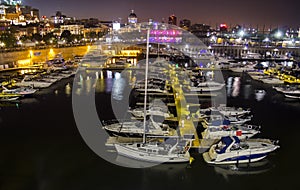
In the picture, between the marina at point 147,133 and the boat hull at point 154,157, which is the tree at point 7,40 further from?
the boat hull at point 154,157

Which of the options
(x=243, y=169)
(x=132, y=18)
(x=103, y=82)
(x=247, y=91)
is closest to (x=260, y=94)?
(x=247, y=91)

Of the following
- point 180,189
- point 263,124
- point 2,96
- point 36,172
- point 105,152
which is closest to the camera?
point 180,189

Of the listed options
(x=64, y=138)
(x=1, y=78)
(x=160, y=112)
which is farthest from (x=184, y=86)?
(x=1, y=78)

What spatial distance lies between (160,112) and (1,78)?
14586 mm

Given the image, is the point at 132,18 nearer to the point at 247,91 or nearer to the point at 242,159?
the point at 247,91

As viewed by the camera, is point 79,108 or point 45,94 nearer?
point 79,108

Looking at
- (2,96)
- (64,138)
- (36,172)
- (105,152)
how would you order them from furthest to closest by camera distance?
1. (2,96)
2. (64,138)
3. (105,152)
4. (36,172)

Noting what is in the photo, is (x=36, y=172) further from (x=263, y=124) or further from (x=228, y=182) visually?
(x=263, y=124)

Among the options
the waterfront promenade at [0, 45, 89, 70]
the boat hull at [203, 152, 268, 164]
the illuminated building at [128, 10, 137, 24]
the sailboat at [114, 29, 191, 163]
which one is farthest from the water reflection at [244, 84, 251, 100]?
the illuminated building at [128, 10, 137, 24]

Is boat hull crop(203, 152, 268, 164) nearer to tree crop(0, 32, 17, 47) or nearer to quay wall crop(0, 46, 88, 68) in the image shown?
quay wall crop(0, 46, 88, 68)

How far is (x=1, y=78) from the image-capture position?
70.1 feet

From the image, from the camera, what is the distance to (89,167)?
870 cm

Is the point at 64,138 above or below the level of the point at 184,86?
below

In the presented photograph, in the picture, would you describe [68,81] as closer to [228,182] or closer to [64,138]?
[64,138]
